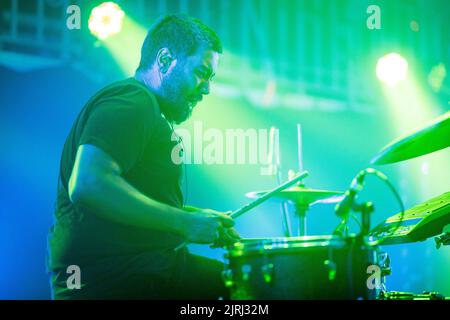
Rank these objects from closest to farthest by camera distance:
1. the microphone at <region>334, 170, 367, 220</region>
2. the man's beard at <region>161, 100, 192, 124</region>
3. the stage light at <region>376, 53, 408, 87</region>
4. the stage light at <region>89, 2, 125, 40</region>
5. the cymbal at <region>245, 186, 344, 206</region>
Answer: the microphone at <region>334, 170, 367, 220</region>, the man's beard at <region>161, 100, 192, 124</region>, the cymbal at <region>245, 186, 344, 206</region>, the stage light at <region>89, 2, 125, 40</region>, the stage light at <region>376, 53, 408, 87</region>

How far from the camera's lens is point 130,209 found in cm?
158

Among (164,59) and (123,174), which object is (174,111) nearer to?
(164,59)

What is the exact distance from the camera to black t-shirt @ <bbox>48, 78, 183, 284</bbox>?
168 cm

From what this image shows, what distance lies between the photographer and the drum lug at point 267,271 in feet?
5.37

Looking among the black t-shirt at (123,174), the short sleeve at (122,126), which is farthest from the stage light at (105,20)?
the short sleeve at (122,126)

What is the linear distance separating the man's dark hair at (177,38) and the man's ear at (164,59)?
0.02 m

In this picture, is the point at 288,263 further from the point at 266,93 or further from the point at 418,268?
the point at 418,268

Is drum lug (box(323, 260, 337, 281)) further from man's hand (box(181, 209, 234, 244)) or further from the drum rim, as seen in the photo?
man's hand (box(181, 209, 234, 244))

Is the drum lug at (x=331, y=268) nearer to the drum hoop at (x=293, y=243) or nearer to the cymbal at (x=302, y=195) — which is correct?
the drum hoop at (x=293, y=243)

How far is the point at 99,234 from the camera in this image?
1.75 m

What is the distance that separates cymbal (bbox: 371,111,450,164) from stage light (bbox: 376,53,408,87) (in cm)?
253

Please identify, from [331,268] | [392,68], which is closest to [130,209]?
[331,268]

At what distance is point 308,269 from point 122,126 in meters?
0.80
